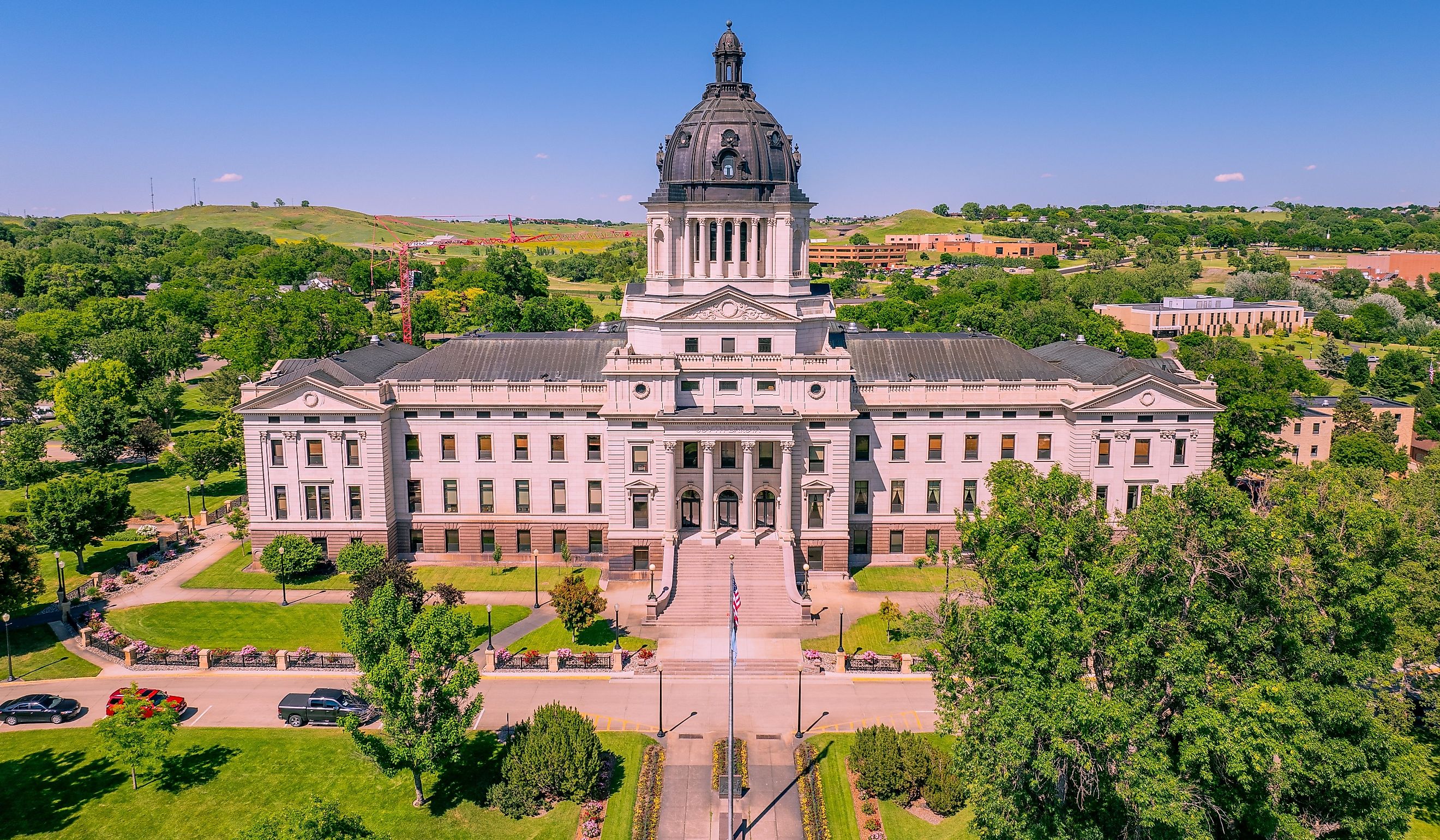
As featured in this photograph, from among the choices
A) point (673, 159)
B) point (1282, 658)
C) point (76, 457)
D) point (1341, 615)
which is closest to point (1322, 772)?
point (1282, 658)

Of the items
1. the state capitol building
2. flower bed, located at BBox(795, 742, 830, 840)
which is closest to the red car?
the state capitol building

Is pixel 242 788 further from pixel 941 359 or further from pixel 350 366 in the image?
pixel 941 359

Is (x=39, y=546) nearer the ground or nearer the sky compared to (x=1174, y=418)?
nearer the ground

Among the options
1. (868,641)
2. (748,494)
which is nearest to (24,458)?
(748,494)

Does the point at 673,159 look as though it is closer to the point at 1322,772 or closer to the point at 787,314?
the point at 787,314

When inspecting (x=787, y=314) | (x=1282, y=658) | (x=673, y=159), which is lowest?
(x=1282, y=658)

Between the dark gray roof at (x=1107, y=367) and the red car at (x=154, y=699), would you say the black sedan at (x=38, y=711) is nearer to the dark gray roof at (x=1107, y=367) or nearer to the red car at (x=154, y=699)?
the red car at (x=154, y=699)
